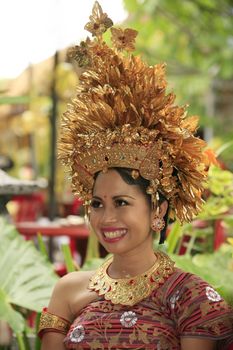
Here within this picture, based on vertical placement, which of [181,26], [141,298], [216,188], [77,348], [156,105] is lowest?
[77,348]

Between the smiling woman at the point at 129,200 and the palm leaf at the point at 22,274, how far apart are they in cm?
60

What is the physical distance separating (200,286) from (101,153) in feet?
1.39

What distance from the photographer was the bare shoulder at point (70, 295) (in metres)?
2.24

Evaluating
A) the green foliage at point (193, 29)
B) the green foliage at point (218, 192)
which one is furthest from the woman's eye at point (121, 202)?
the green foliage at point (193, 29)

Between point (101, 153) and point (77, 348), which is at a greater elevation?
point (101, 153)

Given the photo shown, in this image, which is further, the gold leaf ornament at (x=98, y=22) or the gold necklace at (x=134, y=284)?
A: the gold leaf ornament at (x=98, y=22)

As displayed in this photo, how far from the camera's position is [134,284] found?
2164 mm

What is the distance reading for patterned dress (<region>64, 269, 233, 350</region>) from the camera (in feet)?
6.71

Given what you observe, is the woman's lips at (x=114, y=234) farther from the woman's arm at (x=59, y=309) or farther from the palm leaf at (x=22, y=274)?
the palm leaf at (x=22, y=274)

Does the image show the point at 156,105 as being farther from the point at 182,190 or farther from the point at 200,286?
the point at 200,286

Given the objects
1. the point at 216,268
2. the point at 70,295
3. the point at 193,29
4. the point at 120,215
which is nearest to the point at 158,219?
the point at 120,215

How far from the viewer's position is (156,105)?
2.19 m

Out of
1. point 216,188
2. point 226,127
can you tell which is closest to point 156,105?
point 216,188

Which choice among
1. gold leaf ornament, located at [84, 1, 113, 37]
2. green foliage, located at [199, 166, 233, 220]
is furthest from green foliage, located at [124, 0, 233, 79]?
gold leaf ornament, located at [84, 1, 113, 37]
